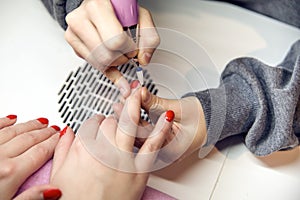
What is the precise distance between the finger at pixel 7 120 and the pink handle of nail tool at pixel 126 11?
221 millimetres

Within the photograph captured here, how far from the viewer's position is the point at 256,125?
64 cm

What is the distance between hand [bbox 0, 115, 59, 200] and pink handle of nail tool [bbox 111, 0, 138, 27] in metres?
0.19

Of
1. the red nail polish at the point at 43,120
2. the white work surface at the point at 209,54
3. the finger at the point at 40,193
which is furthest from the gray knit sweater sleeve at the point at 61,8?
the finger at the point at 40,193

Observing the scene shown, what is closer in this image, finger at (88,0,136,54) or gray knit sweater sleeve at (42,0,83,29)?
finger at (88,0,136,54)

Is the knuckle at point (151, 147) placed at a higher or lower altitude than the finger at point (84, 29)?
lower

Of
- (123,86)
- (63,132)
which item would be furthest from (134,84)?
(63,132)

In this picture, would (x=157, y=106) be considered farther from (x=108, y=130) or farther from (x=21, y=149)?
(x=21, y=149)

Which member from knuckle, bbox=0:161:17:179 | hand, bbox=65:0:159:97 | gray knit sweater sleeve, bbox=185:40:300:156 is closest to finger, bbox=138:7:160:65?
hand, bbox=65:0:159:97

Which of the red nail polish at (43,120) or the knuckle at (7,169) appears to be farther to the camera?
the red nail polish at (43,120)

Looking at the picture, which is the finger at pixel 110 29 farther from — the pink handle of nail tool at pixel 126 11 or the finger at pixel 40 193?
the finger at pixel 40 193

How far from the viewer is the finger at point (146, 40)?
0.58 m

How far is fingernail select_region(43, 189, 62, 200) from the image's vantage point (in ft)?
1.78

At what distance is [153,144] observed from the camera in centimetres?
Result: 58

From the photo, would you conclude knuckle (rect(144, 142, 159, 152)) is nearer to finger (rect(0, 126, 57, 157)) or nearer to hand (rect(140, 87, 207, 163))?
hand (rect(140, 87, 207, 163))
